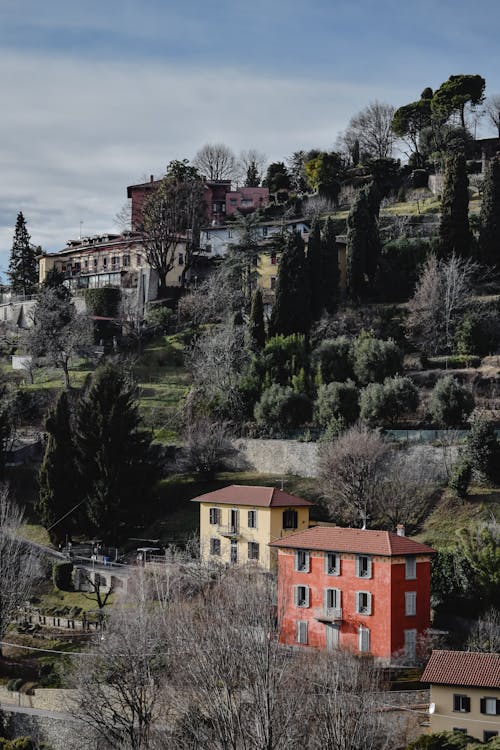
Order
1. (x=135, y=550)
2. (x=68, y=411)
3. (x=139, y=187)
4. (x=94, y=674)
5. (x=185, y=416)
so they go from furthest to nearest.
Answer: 1. (x=139, y=187)
2. (x=185, y=416)
3. (x=68, y=411)
4. (x=135, y=550)
5. (x=94, y=674)

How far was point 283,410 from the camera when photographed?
6400 centimetres

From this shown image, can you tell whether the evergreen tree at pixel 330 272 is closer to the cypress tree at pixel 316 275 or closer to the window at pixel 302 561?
the cypress tree at pixel 316 275

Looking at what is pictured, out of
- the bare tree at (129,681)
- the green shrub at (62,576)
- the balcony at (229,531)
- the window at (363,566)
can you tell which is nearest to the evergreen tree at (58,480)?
the green shrub at (62,576)

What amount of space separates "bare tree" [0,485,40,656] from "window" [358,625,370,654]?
15335mm

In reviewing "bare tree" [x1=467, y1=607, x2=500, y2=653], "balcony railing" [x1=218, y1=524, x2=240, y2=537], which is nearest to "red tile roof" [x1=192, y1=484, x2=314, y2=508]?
"balcony railing" [x1=218, y1=524, x2=240, y2=537]

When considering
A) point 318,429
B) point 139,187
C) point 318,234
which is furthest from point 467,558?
point 139,187

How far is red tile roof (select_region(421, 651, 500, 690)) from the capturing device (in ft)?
121

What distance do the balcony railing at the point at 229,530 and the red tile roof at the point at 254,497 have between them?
1.12 m

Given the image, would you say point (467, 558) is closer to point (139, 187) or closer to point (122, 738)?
point (122, 738)

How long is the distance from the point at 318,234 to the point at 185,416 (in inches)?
609

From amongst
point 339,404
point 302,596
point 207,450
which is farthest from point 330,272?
point 302,596

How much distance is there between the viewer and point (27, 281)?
10119 cm

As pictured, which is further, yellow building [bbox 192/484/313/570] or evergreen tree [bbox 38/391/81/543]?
evergreen tree [bbox 38/391/81/543]

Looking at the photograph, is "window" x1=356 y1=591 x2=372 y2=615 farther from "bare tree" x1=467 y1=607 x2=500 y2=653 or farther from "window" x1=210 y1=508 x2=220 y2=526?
"window" x1=210 y1=508 x2=220 y2=526
